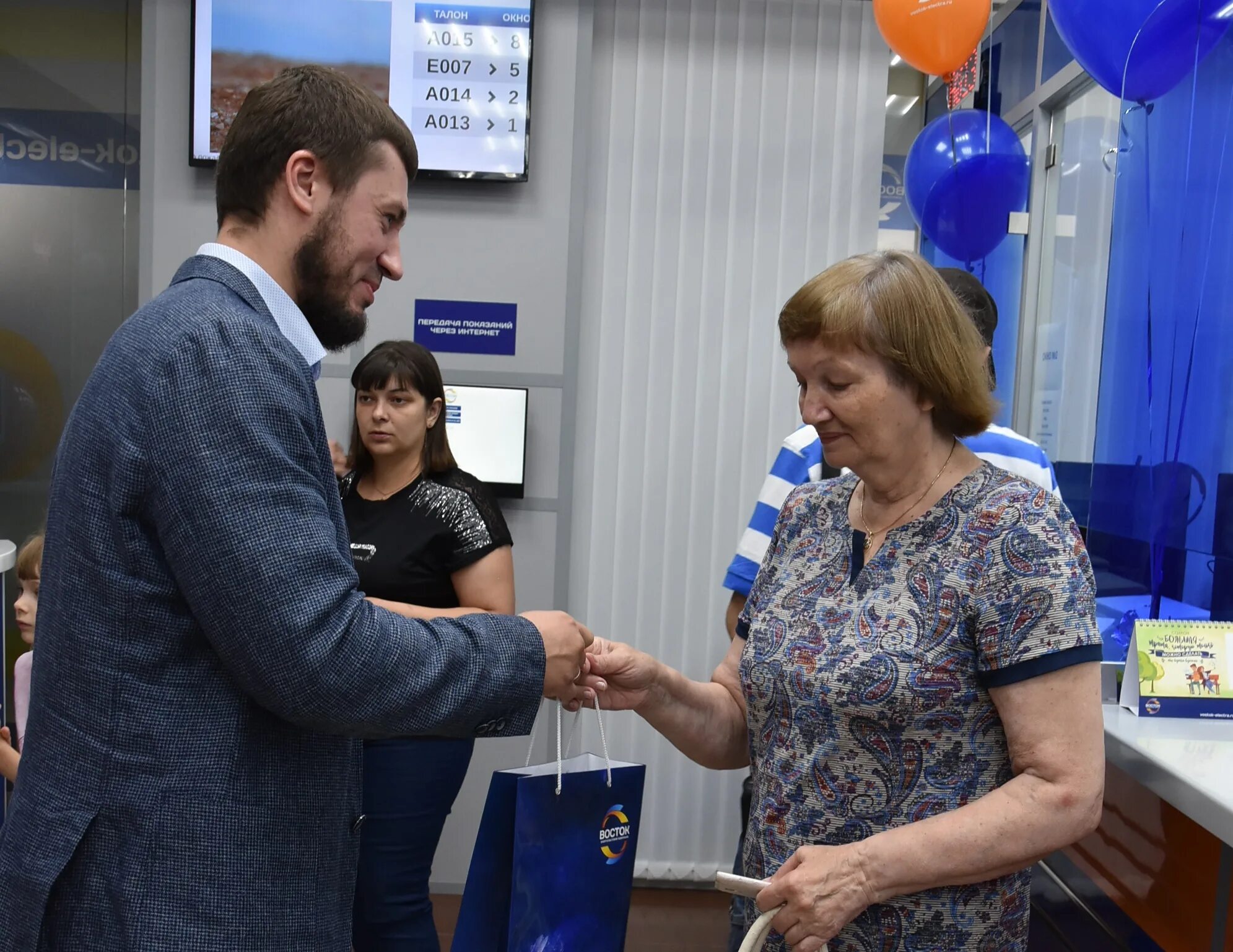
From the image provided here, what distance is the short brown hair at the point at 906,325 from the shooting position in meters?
1.29

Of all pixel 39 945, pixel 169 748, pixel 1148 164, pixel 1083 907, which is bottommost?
pixel 1083 907

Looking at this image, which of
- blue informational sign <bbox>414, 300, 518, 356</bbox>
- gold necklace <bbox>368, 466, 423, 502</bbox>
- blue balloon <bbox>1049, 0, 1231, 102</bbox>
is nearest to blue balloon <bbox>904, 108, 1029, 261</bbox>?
blue balloon <bbox>1049, 0, 1231, 102</bbox>

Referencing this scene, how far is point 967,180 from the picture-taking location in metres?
3.58

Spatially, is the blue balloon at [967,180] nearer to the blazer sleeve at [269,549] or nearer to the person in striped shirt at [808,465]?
the person in striped shirt at [808,465]

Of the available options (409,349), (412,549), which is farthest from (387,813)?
(409,349)

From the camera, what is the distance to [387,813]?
2334 mm

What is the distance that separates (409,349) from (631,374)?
42.2 inches

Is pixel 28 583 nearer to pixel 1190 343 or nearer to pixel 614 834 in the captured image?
pixel 614 834

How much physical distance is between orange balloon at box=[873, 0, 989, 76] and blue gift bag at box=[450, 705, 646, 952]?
2.47 m

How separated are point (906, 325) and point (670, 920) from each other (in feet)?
8.69

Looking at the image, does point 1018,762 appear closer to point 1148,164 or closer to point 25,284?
point 1148,164

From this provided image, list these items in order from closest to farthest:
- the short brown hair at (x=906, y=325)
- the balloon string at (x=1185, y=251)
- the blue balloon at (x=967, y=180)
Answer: the short brown hair at (x=906, y=325) → the balloon string at (x=1185, y=251) → the blue balloon at (x=967, y=180)

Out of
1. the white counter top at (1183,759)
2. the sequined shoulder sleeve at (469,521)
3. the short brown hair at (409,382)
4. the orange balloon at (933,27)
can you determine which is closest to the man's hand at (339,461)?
the short brown hair at (409,382)

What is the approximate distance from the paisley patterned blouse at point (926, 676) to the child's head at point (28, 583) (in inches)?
72.4
